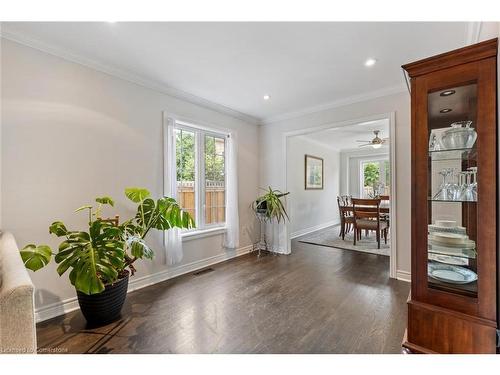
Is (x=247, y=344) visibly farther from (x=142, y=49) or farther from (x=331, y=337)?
(x=142, y=49)

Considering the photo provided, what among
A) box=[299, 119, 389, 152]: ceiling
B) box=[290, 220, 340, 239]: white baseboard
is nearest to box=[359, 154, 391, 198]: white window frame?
box=[299, 119, 389, 152]: ceiling

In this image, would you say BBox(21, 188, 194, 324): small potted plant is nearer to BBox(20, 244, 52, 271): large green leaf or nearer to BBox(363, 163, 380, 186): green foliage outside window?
BBox(20, 244, 52, 271): large green leaf

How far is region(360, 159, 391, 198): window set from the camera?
7.32 metres

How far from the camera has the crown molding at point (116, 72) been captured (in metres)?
2.06

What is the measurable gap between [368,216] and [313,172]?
2104mm

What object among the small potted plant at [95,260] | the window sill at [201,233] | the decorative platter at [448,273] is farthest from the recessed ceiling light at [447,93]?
the window sill at [201,233]

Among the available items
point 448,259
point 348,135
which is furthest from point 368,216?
point 448,259

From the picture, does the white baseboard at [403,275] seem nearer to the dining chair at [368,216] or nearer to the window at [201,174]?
the dining chair at [368,216]

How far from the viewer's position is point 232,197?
3998 millimetres

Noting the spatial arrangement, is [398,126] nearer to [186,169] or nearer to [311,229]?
[186,169]

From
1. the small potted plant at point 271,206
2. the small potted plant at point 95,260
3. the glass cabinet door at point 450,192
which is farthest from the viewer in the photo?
the small potted plant at point 271,206

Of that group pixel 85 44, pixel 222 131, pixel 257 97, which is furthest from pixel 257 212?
pixel 85 44

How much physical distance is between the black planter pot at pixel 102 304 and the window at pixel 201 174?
4.84ft

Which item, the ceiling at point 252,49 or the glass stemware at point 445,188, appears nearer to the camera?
the glass stemware at point 445,188
